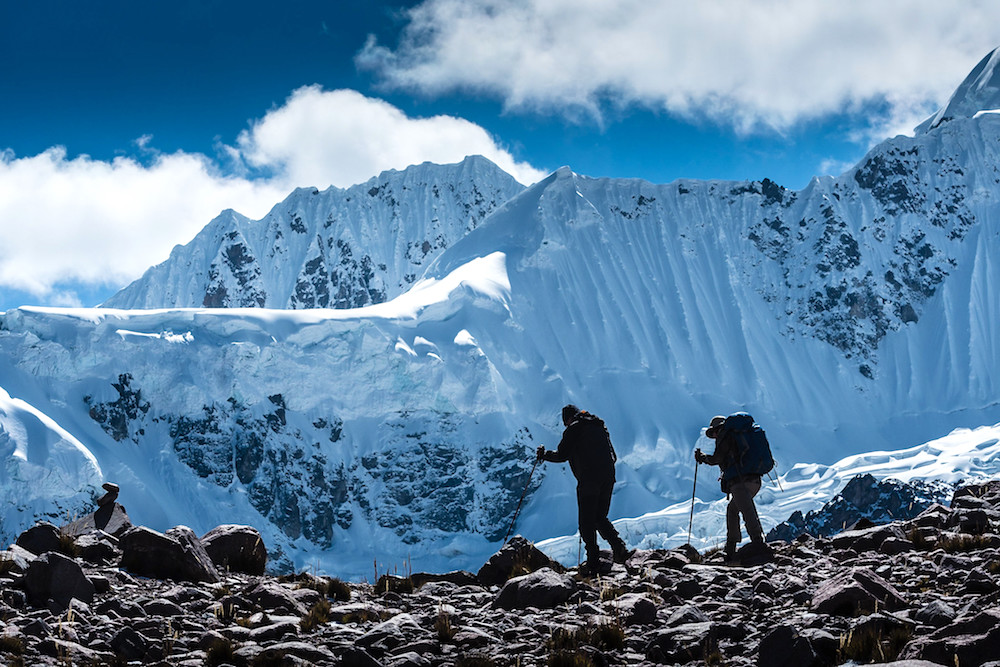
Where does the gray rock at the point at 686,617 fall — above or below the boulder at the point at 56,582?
below

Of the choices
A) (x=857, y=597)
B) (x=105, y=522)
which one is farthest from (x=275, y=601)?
(x=105, y=522)

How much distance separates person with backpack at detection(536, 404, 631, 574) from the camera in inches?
498

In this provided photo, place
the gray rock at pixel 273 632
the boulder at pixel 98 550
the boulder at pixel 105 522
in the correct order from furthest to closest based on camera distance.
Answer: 1. the boulder at pixel 105 522
2. the boulder at pixel 98 550
3. the gray rock at pixel 273 632

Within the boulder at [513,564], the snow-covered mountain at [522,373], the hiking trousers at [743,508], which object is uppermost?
the snow-covered mountain at [522,373]

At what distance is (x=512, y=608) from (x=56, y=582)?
4071 millimetres

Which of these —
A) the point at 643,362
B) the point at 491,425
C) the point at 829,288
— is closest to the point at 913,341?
the point at 829,288

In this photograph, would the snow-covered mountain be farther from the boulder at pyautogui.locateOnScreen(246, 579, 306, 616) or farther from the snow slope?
the boulder at pyautogui.locateOnScreen(246, 579, 306, 616)

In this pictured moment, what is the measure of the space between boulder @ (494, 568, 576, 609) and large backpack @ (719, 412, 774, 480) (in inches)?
160

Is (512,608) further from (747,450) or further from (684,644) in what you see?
(747,450)

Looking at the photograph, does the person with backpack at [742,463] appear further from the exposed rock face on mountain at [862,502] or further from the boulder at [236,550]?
Answer: the exposed rock face on mountain at [862,502]

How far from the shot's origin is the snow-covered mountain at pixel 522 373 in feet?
413

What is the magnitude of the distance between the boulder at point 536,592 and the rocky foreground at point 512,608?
0.02m

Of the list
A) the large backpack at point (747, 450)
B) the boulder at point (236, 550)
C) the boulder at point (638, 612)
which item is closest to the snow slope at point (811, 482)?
the large backpack at point (747, 450)

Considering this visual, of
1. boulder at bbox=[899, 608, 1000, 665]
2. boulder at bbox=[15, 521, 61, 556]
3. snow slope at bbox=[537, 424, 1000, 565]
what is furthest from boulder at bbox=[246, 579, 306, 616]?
snow slope at bbox=[537, 424, 1000, 565]
